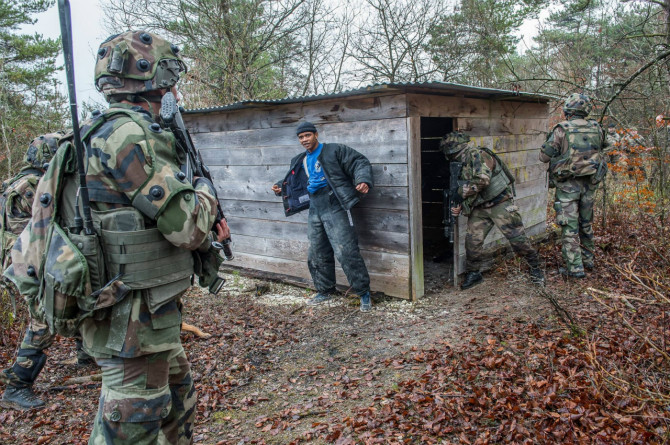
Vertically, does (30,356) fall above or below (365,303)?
above

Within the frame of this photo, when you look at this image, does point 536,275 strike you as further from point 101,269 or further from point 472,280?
point 101,269

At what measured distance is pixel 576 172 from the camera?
6340 millimetres

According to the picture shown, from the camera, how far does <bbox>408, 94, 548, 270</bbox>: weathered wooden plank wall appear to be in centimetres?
620

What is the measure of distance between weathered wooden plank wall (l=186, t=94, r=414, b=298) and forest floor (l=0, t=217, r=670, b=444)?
79 centimetres

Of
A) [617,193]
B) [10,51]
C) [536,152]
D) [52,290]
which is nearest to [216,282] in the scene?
[52,290]

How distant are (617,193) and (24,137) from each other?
12450mm

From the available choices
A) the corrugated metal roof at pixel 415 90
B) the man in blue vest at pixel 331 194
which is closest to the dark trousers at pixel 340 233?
the man in blue vest at pixel 331 194

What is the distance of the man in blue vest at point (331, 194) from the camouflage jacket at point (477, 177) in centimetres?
130

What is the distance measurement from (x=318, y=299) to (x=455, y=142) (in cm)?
272

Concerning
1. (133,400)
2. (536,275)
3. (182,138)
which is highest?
(182,138)

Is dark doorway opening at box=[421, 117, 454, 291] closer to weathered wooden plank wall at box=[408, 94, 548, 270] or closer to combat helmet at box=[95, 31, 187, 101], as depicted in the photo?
weathered wooden plank wall at box=[408, 94, 548, 270]

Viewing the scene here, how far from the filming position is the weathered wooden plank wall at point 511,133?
6200 mm

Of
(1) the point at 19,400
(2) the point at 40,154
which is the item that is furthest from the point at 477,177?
(1) the point at 19,400

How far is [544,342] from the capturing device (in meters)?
4.28
